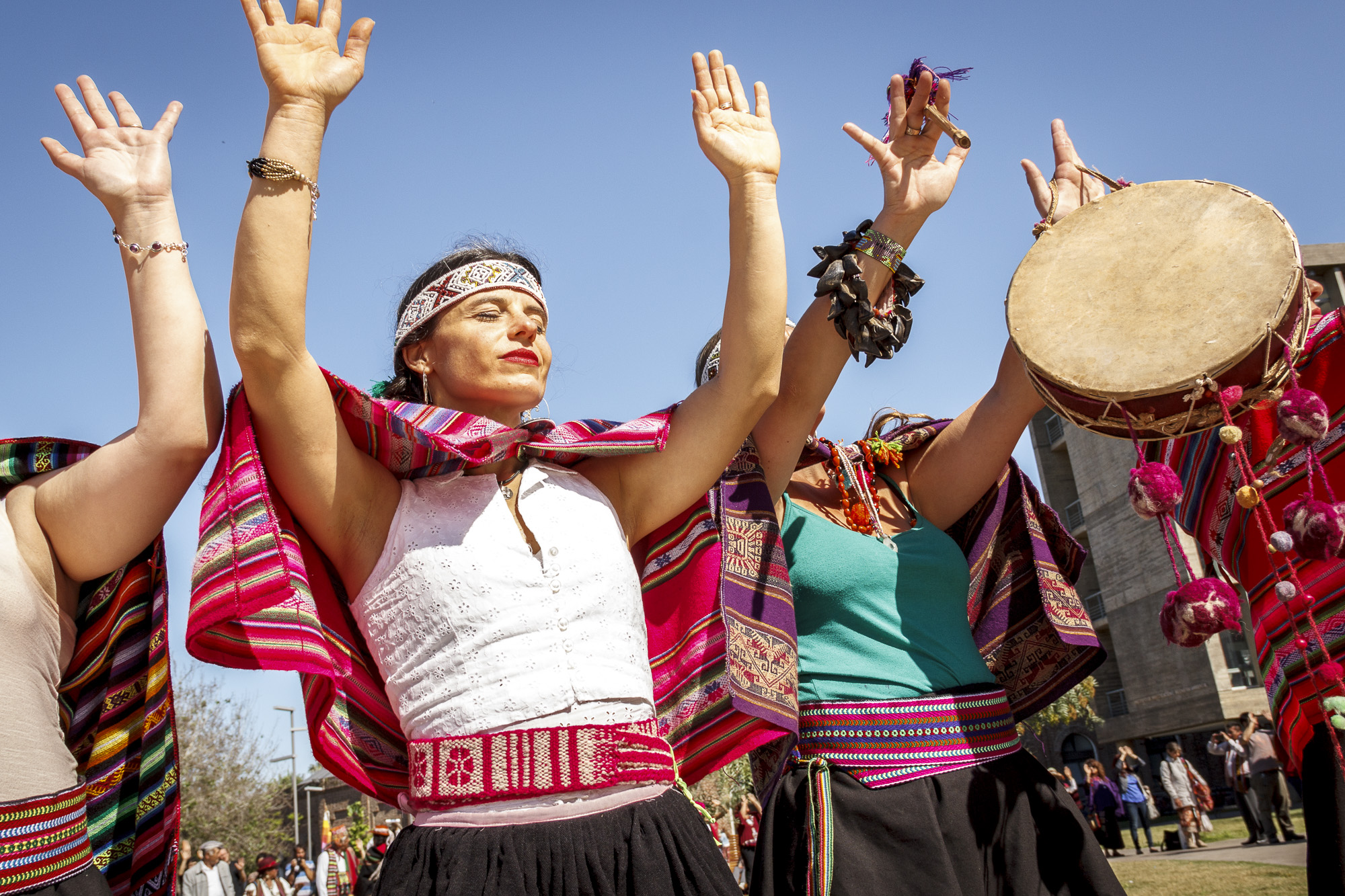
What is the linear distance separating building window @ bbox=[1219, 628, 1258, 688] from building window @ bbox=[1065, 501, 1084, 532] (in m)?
5.57

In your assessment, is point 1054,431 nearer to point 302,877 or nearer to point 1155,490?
point 302,877

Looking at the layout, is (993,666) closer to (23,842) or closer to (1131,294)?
(1131,294)

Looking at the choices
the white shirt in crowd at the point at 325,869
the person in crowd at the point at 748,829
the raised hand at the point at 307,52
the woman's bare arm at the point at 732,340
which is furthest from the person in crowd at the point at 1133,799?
the raised hand at the point at 307,52

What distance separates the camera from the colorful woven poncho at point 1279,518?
2549mm

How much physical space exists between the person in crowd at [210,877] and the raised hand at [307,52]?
12.7 meters

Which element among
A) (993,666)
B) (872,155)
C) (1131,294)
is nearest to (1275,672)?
(993,666)

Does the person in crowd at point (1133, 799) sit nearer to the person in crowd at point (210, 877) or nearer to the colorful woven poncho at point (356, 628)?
the person in crowd at point (210, 877)

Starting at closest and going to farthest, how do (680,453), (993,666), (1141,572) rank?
(680,453)
(993,666)
(1141,572)

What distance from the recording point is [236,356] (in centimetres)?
203

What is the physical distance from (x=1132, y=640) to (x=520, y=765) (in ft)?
99.0

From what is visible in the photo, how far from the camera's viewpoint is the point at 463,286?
107 inches

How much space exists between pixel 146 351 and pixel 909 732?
78.8 inches

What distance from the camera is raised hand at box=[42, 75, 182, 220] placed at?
7.45 feet

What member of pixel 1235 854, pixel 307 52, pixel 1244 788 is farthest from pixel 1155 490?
pixel 1244 788
